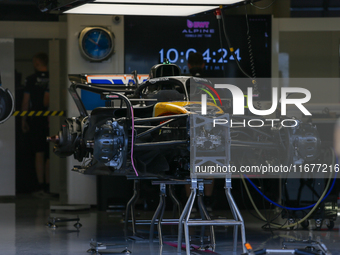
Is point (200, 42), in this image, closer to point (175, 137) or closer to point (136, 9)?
point (136, 9)

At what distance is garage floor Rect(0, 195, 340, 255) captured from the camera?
15.7 ft

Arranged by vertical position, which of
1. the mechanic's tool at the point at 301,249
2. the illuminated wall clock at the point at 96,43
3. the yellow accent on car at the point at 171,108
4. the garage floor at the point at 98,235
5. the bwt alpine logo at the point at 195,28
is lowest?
the garage floor at the point at 98,235

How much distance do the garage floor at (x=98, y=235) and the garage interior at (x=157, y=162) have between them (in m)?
0.01

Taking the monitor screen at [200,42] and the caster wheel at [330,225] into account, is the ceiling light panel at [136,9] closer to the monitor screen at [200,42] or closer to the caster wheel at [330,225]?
the monitor screen at [200,42]

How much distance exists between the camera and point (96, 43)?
773 cm

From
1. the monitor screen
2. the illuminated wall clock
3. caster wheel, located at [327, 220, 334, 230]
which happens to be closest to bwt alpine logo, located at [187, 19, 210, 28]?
the monitor screen

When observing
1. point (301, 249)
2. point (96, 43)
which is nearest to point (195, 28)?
point (96, 43)

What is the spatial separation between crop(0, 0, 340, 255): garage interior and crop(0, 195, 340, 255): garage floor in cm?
1

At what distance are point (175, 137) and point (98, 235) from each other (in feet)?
5.07

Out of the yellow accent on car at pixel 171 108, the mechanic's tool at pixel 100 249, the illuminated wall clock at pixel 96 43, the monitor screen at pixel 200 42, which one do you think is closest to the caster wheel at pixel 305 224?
the yellow accent on car at pixel 171 108

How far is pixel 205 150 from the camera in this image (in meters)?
4.50

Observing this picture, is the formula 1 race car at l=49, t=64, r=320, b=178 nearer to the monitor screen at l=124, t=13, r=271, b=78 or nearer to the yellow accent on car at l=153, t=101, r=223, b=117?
the yellow accent on car at l=153, t=101, r=223, b=117

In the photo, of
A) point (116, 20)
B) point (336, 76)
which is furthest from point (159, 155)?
point (336, 76)

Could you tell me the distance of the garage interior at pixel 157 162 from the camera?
516cm
